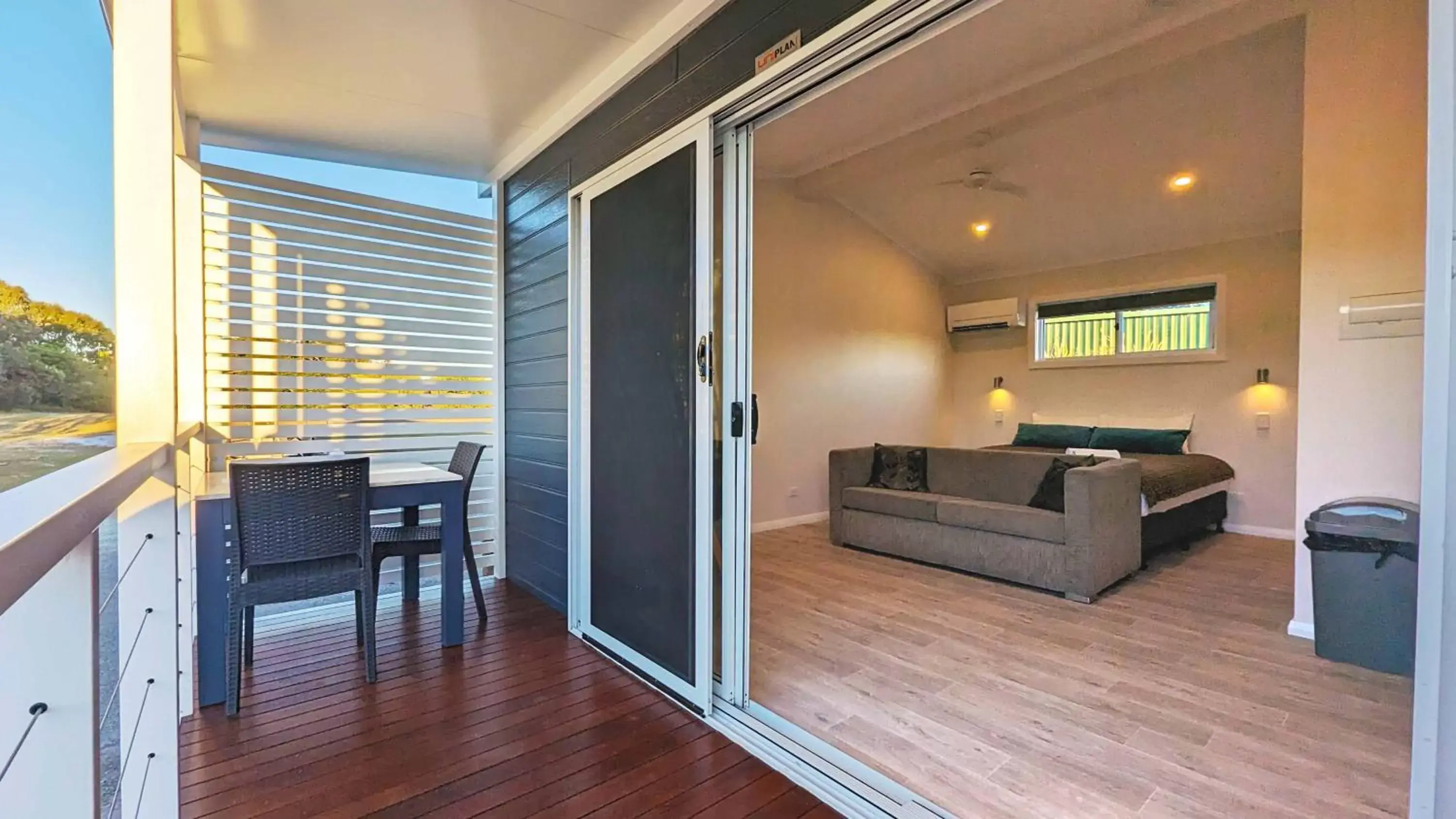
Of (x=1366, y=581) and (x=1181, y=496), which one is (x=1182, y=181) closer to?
(x=1181, y=496)

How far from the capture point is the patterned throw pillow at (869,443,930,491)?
15.8 ft

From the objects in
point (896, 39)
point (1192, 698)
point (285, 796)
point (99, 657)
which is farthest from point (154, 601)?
point (1192, 698)

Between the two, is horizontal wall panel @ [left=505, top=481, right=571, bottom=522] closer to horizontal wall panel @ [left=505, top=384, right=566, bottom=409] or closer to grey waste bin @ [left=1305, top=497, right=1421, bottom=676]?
horizontal wall panel @ [left=505, top=384, right=566, bottom=409]

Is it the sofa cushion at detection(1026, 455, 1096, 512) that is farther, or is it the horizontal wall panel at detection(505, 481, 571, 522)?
→ the sofa cushion at detection(1026, 455, 1096, 512)

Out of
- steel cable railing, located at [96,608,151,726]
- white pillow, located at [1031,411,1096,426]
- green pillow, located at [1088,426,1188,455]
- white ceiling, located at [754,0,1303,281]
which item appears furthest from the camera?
white pillow, located at [1031,411,1096,426]

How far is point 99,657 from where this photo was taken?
0.82 meters

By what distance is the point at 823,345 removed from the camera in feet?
20.2

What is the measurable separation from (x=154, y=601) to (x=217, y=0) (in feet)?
7.00

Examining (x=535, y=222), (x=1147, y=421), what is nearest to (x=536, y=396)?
(x=535, y=222)

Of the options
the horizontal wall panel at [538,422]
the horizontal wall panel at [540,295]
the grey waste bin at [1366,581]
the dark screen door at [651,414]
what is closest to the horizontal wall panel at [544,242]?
the horizontal wall panel at [540,295]

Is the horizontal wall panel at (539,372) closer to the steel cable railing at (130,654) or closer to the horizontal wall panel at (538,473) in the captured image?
the horizontal wall panel at (538,473)

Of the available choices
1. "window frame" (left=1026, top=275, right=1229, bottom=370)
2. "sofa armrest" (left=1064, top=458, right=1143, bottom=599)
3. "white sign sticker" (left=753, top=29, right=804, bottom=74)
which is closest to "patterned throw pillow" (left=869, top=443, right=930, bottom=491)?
"sofa armrest" (left=1064, top=458, right=1143, bottom=599)

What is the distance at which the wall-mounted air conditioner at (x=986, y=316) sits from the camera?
283 inches

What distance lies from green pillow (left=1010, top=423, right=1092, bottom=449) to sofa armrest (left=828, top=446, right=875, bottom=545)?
2571mm
